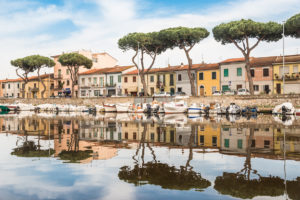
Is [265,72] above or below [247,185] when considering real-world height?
above

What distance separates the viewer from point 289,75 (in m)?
50.5

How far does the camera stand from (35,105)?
65750 mm

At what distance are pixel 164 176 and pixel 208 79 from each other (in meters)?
54.1

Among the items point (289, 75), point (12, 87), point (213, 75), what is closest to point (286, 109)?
point (289, 75)

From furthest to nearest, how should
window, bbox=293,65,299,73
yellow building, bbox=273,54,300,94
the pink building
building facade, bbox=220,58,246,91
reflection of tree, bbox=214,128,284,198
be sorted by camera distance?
1. the pink building
2. building facade, bbox=220,58,246,91
3. window, bbox=293,65,299,73
4. yellow building, bbox=273,54,300,94
5. reflection of tree, bbox=214,128,284,198

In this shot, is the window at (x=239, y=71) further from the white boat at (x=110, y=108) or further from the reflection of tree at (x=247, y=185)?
the reflection of tree at (x=247, y=185)

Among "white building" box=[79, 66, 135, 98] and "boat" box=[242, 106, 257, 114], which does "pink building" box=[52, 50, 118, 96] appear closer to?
"white building" box=[79, 66, 135, 98]

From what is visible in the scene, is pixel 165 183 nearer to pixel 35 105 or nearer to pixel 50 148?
pixel 50 148

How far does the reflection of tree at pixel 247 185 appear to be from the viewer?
523cm

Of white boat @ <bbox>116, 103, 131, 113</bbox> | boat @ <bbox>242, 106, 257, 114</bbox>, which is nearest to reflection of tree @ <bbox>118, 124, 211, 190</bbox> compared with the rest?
boat @ <bbox>242, 106, 257, 114</bbox>

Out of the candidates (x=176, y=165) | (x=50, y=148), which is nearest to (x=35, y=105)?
(x=50, y=148)

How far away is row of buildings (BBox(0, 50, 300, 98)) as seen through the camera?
5150 centimetres

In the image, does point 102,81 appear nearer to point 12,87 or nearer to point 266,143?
Result: point 12,87

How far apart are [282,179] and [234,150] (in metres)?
3.64
